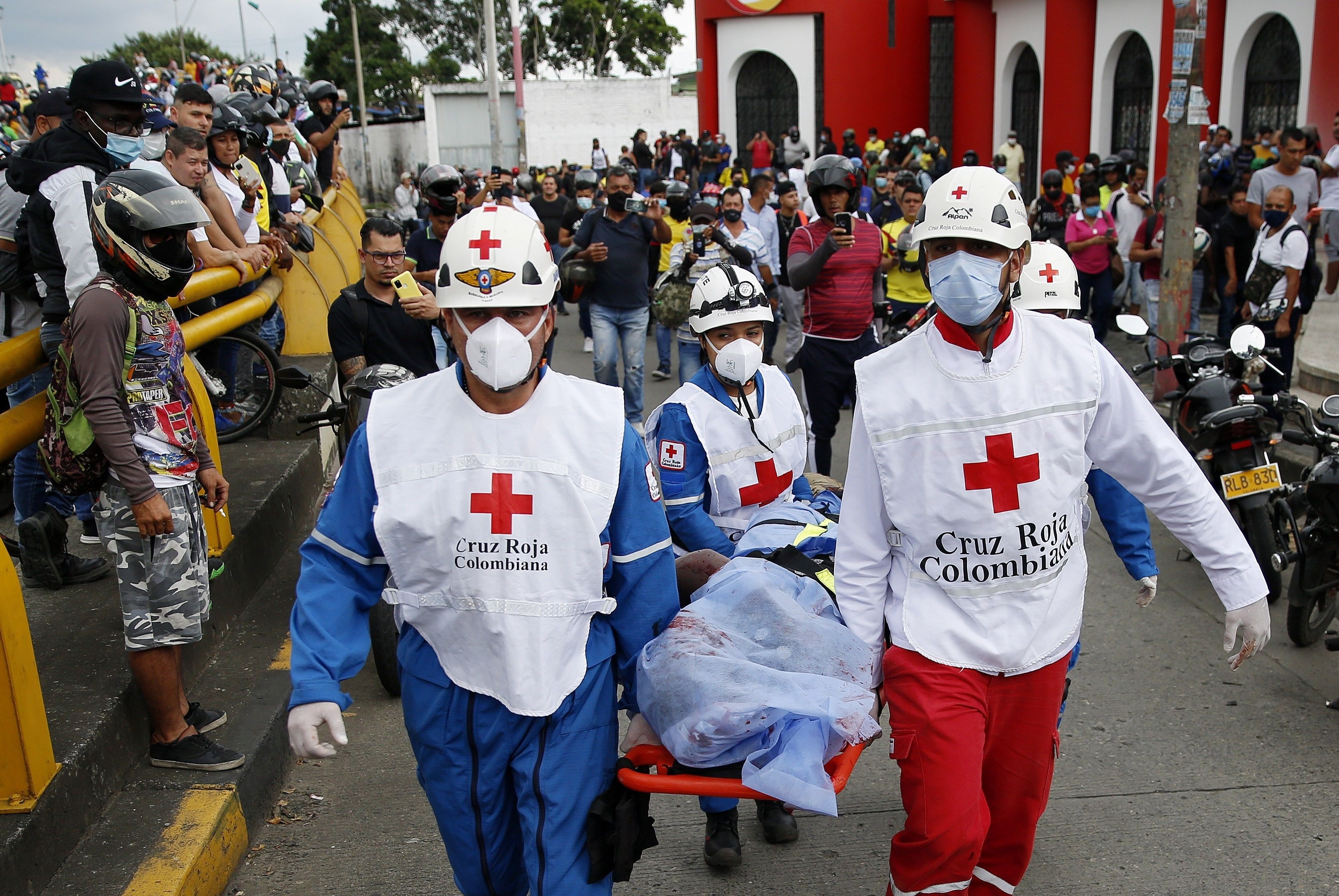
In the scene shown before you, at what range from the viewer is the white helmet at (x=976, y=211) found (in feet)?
9.42

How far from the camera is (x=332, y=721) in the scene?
2551 mm

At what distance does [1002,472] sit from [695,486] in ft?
4.63

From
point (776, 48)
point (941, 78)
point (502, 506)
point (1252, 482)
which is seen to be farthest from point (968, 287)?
point (776, 48)

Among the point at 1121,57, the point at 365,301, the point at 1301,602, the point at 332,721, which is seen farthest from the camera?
the point at 1121,57

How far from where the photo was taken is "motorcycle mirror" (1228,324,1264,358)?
6.29m

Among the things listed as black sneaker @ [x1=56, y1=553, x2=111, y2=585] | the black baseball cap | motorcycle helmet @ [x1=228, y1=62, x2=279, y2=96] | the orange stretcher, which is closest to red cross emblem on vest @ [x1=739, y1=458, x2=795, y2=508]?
the orange stretcher

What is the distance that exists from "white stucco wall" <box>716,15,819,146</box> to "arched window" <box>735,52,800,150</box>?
0.29 meters

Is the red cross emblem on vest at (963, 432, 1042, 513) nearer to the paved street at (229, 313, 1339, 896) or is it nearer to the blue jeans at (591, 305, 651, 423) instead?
the paved street at (229, 313, 1339, 896)

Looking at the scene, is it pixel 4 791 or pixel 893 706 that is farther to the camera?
pixel 4 791

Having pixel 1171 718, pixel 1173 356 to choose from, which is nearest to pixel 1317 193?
pixel 1173 356

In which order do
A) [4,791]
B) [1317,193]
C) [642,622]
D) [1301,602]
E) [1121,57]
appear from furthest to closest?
[1121,57] < [1317,193] < [1301,602] < [4,791] < [642,622]

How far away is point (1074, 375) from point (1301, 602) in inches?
126

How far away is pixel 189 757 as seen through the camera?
392cm

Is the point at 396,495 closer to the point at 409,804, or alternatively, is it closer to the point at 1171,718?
the point at 409,804
